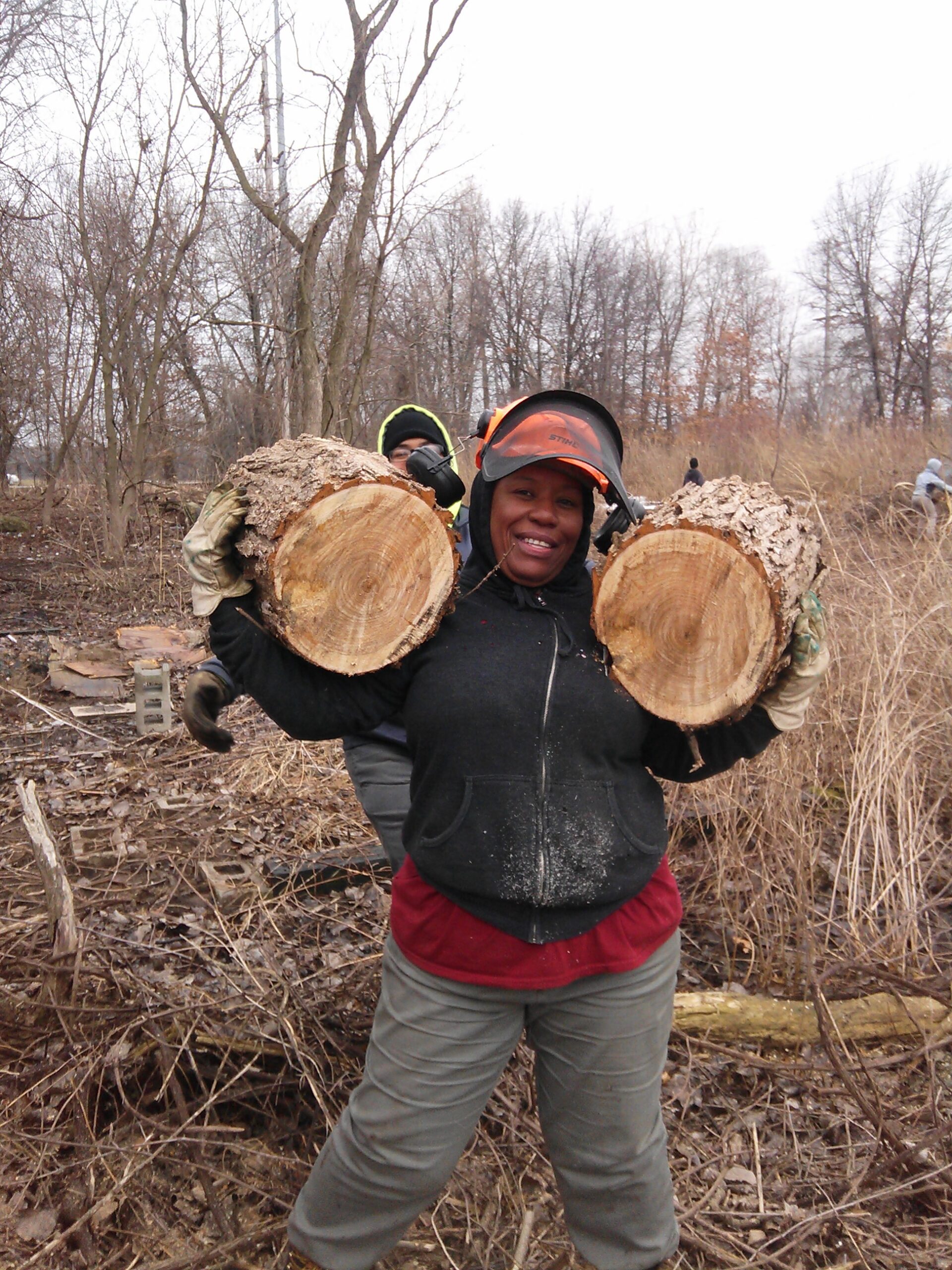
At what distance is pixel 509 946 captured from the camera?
1.69 m

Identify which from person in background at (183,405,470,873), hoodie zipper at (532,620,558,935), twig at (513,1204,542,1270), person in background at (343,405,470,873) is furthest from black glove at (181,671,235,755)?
twig at (513,1204,542,1270)

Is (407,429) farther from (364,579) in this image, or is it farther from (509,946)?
(509,946)

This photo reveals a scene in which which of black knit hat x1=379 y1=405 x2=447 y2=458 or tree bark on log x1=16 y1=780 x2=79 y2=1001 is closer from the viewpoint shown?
tree bark on log x1=16 y1=780 x2=79 y2=1001

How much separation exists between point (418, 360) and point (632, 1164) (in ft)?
69.7

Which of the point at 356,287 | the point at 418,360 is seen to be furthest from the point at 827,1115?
the point at 418,360

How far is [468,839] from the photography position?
1.69 meters

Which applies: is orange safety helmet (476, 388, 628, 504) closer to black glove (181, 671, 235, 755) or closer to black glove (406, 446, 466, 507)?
black glove (406, 446, 466, 507)

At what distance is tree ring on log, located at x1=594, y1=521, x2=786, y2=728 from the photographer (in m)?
1.69

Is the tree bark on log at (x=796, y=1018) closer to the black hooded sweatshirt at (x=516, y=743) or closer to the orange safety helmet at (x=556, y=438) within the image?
the black hooded sweatshirt at (x=516, y=743)

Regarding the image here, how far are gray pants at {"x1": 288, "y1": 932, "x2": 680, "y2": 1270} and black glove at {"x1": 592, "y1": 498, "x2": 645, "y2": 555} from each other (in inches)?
33.7

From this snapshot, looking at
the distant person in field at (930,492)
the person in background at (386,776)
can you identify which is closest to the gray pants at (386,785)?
the person in background at (386,776)

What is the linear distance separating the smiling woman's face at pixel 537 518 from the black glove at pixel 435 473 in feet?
1.05

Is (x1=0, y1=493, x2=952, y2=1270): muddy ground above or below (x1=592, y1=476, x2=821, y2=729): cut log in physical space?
below

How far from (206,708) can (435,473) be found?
2.48 ft
